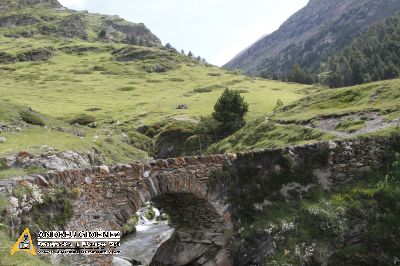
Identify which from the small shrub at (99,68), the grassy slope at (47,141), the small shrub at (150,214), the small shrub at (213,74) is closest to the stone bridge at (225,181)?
the grassy slope at (47,141)

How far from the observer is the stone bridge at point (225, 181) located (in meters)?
20.0

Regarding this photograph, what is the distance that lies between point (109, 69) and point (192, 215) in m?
148

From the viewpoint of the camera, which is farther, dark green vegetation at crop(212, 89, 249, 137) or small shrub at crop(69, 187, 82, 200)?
dark green vegetation at crop(212, 89, 249, 137)

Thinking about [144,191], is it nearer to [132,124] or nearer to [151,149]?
[151,149]

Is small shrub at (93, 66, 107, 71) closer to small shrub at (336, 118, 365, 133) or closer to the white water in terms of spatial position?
the white water

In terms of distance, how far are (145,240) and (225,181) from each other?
1682cm

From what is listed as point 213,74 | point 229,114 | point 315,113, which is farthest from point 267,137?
point 213,74

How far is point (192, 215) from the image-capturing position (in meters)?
22.6

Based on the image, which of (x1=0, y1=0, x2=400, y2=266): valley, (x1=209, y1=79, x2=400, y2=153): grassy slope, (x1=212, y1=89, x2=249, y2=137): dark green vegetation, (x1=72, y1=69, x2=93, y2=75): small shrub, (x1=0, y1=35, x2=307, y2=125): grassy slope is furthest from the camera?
(x1=72, y1=69, x2=93, y2=75): small shrub

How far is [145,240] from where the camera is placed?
36500 mm

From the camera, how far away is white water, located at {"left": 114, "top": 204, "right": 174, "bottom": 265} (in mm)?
32069

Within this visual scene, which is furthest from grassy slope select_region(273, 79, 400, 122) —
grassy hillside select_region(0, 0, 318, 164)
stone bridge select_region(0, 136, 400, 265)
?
grassy hillside select_region(0, 0, 318, 164)

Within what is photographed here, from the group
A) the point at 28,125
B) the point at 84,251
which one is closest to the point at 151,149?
the point at 28,125

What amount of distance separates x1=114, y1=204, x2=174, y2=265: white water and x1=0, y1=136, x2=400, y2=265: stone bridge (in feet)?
21.3
